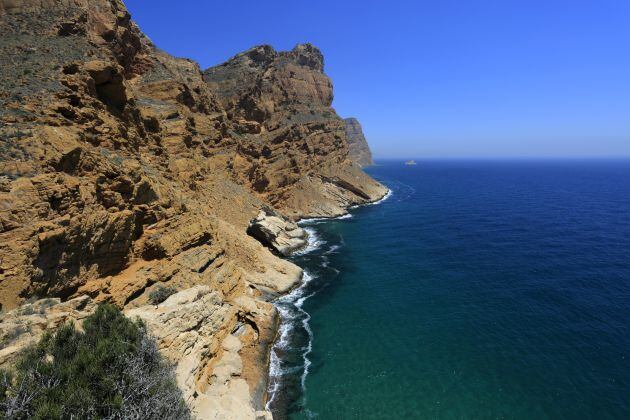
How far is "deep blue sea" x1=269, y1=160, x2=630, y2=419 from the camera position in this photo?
81.8 ft

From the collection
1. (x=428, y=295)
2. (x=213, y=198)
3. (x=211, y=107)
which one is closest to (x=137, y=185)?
(x=213, y=198)

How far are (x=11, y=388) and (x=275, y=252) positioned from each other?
43.8 meters

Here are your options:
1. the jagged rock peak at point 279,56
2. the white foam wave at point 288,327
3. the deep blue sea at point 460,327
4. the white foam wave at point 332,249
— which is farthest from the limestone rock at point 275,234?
the jagged rock peak at point 279,56

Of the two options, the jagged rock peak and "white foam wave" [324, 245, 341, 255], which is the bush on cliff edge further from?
the jagged rock peak

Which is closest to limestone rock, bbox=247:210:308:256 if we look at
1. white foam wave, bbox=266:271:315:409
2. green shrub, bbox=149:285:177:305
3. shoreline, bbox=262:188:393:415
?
shoreline, bbox=262:188:393:415

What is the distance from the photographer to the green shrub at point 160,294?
28.4 meters

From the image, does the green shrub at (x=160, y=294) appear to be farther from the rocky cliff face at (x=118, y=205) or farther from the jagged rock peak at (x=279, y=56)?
the jagged rock peak at (x=279, y=56)

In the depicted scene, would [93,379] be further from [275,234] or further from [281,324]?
[275,234]

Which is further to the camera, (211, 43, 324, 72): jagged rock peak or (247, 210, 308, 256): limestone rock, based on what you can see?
(211, 43, 324, 72): jagged rock peak

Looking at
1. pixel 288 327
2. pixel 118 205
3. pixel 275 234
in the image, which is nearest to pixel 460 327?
pixel 288 327

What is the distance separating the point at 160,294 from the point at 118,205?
313 inches

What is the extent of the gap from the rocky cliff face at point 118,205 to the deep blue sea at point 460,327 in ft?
16.0

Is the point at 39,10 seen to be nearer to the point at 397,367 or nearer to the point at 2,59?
the point at 2,59

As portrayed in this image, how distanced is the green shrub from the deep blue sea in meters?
10.4
